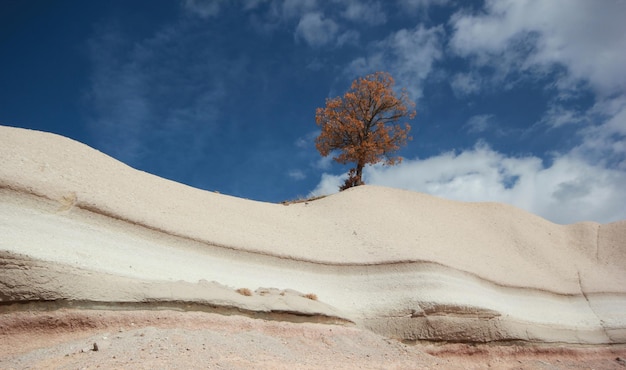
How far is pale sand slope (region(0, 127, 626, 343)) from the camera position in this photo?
10.7m

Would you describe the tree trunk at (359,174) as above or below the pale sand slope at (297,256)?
above

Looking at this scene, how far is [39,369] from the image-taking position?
7812mm

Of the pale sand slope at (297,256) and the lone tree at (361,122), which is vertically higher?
the lone tree at (361,122)

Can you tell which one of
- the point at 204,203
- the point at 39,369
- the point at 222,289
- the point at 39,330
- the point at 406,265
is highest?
the point at 204,203

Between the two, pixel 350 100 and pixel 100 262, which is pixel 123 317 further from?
pixel 350 100

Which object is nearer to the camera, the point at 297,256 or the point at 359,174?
the point at 297,256

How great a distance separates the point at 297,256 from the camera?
1516 centimetres

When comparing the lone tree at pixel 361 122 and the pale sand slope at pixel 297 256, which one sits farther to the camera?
the lone tree at pixel 361 122

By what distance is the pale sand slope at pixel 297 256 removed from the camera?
1066cm

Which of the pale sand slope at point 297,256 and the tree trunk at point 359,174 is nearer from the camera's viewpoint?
the pale sand slope at point 297,256

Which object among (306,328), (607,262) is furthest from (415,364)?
(607,262)

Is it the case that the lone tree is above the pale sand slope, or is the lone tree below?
above

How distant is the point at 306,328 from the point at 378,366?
1.84 metres

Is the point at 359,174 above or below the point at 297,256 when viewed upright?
above
